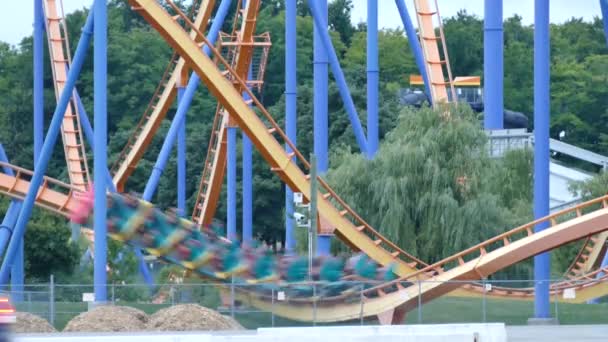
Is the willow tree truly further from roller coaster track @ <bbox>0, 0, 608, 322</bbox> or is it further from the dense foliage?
roller coaster track @ <bbox>0, 0, 608, 322</bbox>

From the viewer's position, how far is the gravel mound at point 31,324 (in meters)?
22.9

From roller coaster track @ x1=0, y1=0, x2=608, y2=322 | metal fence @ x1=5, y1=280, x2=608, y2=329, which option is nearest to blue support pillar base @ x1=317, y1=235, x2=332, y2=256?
roller coaster track @ x1=0, y1=0, x2=608, y2=322

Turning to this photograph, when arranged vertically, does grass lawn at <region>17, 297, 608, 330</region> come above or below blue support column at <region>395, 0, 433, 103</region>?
below

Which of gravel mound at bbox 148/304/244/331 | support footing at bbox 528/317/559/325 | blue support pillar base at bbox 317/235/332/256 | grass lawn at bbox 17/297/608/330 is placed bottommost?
support footing at bbox 528/317/559/325

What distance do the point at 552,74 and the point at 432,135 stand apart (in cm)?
3836

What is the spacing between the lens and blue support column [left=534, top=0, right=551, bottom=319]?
25.9 m

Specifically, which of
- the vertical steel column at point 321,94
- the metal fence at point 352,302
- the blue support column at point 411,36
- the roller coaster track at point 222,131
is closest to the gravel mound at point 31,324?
the metal fence at point 352,302

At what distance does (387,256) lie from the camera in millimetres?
28266

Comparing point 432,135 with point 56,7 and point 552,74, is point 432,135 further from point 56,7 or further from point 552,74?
point 552,74

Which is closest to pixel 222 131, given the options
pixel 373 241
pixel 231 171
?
pixel 231 171

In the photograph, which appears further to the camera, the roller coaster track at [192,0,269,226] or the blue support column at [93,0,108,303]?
the roller coaster track at [192,0,269,226]

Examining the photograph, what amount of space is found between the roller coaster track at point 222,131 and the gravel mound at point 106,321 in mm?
10012

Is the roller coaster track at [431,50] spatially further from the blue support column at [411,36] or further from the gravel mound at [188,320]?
the gravel mound at [188,320]

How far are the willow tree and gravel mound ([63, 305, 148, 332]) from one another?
9.07 metres
